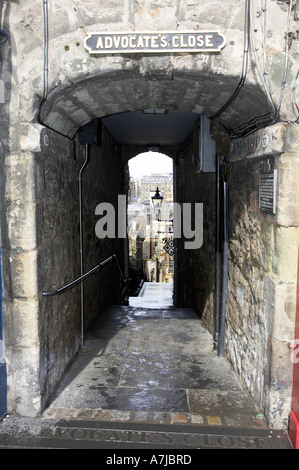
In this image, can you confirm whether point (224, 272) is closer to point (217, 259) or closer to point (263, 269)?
point (217, 259)

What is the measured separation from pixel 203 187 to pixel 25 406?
3989 millimetres

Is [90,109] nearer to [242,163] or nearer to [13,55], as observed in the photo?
[13,55]

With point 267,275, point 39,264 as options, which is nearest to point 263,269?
point 267,275

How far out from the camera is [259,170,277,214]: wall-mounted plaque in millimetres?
2949

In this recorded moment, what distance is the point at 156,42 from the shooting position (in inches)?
113

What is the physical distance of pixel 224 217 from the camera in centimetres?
454

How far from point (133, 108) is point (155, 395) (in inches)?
112

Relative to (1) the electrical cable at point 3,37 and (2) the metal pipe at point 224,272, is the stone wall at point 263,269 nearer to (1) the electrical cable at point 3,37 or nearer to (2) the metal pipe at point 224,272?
(2) the metal pipe at point 224,272

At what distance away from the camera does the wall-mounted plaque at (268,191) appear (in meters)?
2.95

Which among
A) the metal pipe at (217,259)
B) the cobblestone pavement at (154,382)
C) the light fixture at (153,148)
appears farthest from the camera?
the light fixture at (153,148)

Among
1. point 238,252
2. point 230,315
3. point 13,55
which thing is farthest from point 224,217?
point 13,55

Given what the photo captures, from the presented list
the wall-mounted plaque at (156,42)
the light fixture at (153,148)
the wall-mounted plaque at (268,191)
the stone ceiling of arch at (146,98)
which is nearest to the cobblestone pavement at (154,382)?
the wall-mounted plaque at (268,191)

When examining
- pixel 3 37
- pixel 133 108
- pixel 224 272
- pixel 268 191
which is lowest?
pixel 224 272

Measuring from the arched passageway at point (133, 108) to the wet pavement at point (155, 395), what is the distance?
17 cm
